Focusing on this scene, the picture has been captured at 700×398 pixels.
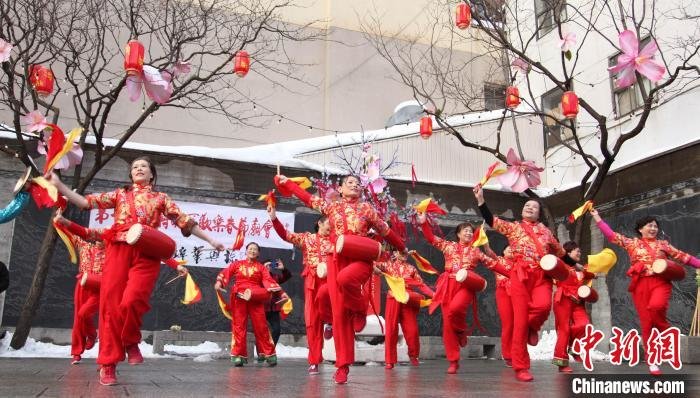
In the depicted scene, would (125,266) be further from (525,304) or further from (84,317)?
(84,317)

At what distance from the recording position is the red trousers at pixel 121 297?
Result: 13.5 feet

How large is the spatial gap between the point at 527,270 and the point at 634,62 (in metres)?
3.75

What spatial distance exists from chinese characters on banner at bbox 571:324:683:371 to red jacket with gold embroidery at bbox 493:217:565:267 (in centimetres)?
127

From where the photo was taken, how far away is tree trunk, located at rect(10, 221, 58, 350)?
355 inches

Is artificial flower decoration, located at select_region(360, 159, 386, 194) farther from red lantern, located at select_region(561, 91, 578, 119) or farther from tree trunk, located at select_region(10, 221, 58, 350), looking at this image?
tree trunk, located at select_region(10, 221, 58, 350)

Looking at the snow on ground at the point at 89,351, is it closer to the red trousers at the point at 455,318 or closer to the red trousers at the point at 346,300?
the red trousers at the point at 455,318

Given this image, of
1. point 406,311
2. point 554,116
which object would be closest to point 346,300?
point 406,311

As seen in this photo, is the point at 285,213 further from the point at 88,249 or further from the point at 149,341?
the point at 88,249

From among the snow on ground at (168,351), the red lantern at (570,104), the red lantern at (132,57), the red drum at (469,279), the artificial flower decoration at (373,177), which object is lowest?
the snow on ground at (168,351)

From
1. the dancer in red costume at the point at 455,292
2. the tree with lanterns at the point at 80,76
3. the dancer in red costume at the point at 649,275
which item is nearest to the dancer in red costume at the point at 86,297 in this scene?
the tree with lanterns at the point at 80,76

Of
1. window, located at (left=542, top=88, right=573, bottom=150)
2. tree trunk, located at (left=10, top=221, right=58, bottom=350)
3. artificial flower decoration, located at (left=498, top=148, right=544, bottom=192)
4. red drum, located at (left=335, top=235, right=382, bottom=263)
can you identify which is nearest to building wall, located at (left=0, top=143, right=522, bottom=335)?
tree trunk, located at (left=10, top=221, right=58, bottom=350)

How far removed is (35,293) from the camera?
29.9 feet

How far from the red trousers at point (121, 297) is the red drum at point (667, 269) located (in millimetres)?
4557

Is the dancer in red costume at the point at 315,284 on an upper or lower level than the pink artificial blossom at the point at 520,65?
lower
